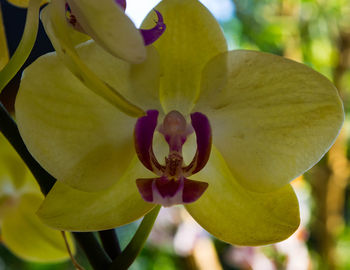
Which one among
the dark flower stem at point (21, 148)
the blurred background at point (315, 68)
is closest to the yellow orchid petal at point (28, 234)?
the dark flower stem at point (21, 148)

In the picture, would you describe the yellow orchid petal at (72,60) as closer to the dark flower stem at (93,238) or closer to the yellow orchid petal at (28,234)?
the dark flower stem at (93,238)

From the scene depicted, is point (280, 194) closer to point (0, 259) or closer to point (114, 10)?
point (114, 10)

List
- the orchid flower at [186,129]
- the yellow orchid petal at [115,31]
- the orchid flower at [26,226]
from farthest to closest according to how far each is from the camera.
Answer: the orchid flower at [26,226]
the orchid flower at [186,129]
the yellow orchid petal at [115,31]

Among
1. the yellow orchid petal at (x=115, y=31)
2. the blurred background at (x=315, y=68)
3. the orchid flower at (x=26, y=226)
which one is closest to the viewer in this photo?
the yellow orchid petal at (x=115, y=31)

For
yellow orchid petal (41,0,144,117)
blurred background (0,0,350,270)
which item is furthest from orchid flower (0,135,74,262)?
blurred background (0,0,350,270)

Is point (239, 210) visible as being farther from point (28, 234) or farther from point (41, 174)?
point (28, 234)

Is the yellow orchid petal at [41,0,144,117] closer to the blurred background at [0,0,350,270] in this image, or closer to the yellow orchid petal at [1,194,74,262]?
the yellow orchid petal at [1,194,74,262]

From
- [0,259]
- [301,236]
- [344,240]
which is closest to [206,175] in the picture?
[301,236]
